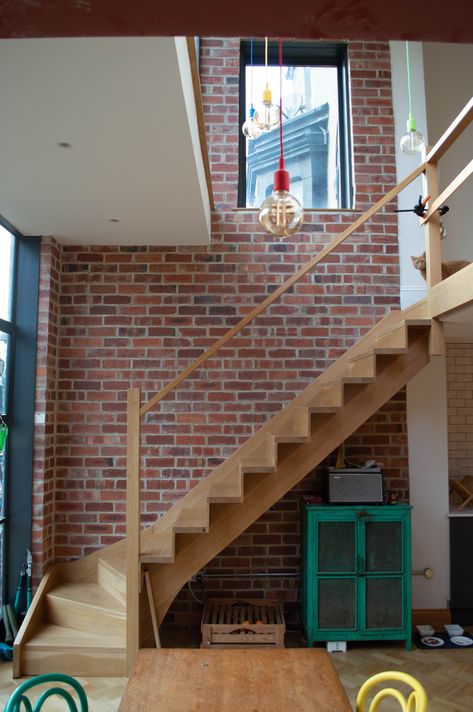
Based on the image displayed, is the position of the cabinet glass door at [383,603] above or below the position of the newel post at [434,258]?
below

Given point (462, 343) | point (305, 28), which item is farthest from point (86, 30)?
point (462, 343)

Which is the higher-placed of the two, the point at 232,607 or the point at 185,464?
the point at 185,464

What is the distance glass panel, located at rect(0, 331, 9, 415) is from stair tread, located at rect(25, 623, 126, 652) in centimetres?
150

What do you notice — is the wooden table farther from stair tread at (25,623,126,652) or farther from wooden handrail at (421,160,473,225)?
wooden handrail at (421,160,473,225)

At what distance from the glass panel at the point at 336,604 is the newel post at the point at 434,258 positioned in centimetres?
170

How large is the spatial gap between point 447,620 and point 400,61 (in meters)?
4.38

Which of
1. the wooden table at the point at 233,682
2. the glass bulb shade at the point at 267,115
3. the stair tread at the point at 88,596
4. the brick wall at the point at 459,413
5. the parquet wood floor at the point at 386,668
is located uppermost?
the glass bulb shade at the point at 267,115

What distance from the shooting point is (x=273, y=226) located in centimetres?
221

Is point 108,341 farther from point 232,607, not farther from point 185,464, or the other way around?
point 232,607

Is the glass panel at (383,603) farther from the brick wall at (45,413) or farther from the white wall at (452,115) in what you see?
the white wall at (452,115)

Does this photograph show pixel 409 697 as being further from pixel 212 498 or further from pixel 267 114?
pixel 267 114

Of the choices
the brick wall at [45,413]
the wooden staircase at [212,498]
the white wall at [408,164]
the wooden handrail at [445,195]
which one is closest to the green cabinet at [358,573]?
the wooden staircase at [212,498]

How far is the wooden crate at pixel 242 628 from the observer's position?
140 inches

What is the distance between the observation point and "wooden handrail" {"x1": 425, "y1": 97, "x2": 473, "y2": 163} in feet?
9.77
